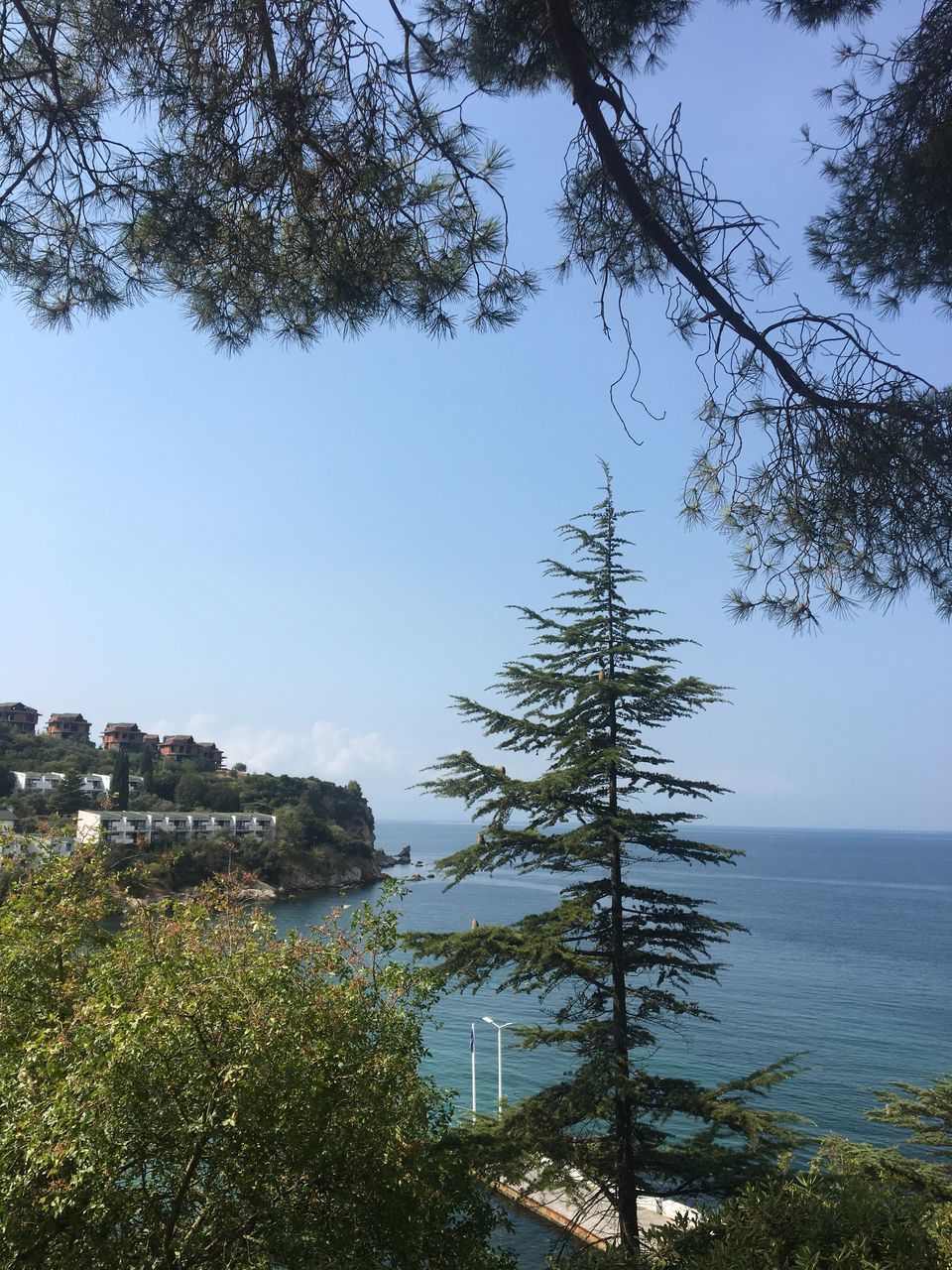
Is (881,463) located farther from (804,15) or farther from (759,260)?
(804,15)

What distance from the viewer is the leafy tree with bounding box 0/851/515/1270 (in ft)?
11.7

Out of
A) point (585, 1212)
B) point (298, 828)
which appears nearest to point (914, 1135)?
point (585, 1212)

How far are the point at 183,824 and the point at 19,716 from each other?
3032 cm

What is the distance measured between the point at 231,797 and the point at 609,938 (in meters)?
60.7

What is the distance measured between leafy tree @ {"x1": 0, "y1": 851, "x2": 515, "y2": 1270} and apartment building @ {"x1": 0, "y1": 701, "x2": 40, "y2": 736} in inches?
3042

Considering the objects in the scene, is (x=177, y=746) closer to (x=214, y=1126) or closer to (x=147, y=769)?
(x=147, y=769)

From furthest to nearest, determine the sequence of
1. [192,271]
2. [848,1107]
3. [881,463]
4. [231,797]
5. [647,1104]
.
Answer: [231,797]
[848,1107]
[647,1104]
[192,271]
[881,463]

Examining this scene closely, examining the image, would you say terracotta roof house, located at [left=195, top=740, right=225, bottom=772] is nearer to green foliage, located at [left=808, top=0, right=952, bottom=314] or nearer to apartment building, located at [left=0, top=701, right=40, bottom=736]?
apartment building, located at [left=0, top=701, right=40, bottom=736]

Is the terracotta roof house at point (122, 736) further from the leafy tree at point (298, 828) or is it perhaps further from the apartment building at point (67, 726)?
the leafy tree at point (298, 828)

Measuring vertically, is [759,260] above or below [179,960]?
above

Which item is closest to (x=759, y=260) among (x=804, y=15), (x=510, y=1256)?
(x=804, y=15)

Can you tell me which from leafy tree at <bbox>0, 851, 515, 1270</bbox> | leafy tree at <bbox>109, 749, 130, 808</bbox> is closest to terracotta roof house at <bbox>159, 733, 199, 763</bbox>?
leafy tree at <bbox>109, 749, 130, 808</bbox>

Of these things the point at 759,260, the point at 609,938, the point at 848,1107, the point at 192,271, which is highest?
the point at 192,271

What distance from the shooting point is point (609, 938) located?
9430 mm
